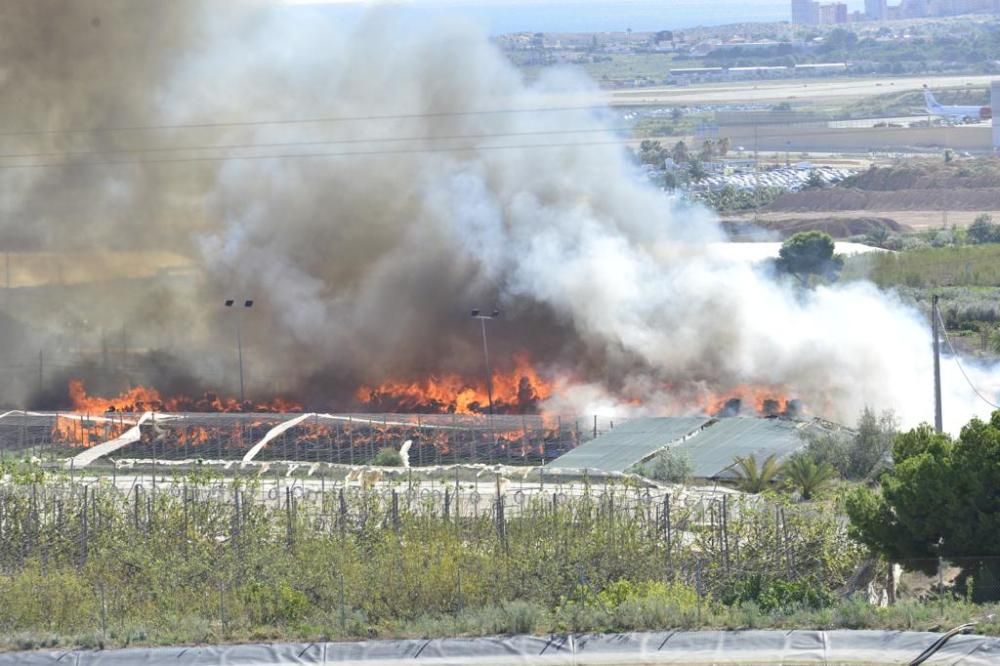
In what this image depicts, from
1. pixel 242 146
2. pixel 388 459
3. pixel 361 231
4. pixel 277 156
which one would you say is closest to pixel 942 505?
pixel 388 459

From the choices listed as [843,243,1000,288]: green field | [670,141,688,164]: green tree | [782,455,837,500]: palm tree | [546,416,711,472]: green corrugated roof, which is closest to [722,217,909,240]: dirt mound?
[843,243,1000,288]: green field

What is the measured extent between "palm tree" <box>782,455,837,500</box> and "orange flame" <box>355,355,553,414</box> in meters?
14.7

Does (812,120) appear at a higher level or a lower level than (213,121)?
higher

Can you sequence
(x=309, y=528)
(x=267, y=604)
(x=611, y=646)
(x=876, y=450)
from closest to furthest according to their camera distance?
1. (x=611, y=646)
2. (x=267, y=604)
3. (x=309, y=528)
4. (x=876, y=450)

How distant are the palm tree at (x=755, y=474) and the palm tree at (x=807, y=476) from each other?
0.38m

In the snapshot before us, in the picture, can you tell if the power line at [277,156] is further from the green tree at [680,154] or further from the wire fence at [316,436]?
the green tree at [680,154]

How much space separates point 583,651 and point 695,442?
2085cm

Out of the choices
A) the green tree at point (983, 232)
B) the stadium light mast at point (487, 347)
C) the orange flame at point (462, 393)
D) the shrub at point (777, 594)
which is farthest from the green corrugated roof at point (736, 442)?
the green tree at point (983, 232)

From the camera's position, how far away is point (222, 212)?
223 feet

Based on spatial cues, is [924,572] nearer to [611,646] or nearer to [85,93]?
[611,646]

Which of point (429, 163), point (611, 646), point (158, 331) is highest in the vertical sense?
point (429, 163)

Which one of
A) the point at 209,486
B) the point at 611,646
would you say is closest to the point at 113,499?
the point at 209,486

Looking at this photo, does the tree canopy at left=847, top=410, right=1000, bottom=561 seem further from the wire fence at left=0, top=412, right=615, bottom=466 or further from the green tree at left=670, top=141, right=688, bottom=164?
the green tree at left=670, top=141, right=688, bottom=164

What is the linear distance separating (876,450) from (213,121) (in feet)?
104
